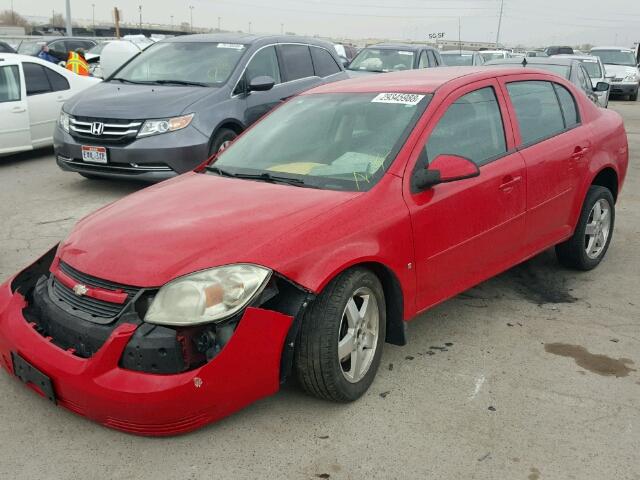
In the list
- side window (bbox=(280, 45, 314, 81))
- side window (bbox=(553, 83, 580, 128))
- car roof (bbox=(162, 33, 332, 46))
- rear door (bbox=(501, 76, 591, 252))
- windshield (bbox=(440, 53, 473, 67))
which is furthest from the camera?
windshield (bbox=(440, 53, 473, 67))

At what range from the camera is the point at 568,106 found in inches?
194

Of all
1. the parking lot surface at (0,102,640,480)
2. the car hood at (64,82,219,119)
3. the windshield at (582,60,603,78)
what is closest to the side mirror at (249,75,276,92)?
the car hood at (64,82,219,119)

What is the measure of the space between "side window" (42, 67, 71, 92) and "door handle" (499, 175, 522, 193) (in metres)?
7.91

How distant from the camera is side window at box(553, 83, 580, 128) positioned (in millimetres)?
4844

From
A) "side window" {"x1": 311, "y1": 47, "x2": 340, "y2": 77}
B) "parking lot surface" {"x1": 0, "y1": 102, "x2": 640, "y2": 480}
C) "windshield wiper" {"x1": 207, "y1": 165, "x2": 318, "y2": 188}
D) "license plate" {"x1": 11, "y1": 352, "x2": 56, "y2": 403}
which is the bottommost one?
"parking lot surface" {"x1": 0, "y1": 102, "x2": 640, "y2": 480}

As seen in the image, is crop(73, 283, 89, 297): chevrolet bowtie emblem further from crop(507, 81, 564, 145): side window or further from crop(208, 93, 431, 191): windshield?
crop(507, 81, 564, 145): side window

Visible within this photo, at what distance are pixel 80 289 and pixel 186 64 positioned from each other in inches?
227

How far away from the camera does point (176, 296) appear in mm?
2811

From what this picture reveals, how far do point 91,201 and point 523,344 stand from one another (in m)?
5.06

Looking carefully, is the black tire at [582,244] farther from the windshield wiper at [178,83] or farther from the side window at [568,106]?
the windshield wiper at [178,83]

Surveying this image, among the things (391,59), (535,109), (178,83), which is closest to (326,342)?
(535,109)

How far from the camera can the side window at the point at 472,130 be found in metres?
3.79

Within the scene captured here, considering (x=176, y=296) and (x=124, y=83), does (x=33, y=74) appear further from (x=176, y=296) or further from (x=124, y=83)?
(x=176, y=296)

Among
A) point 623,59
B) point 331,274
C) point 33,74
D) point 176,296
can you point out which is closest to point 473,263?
point 331,274
